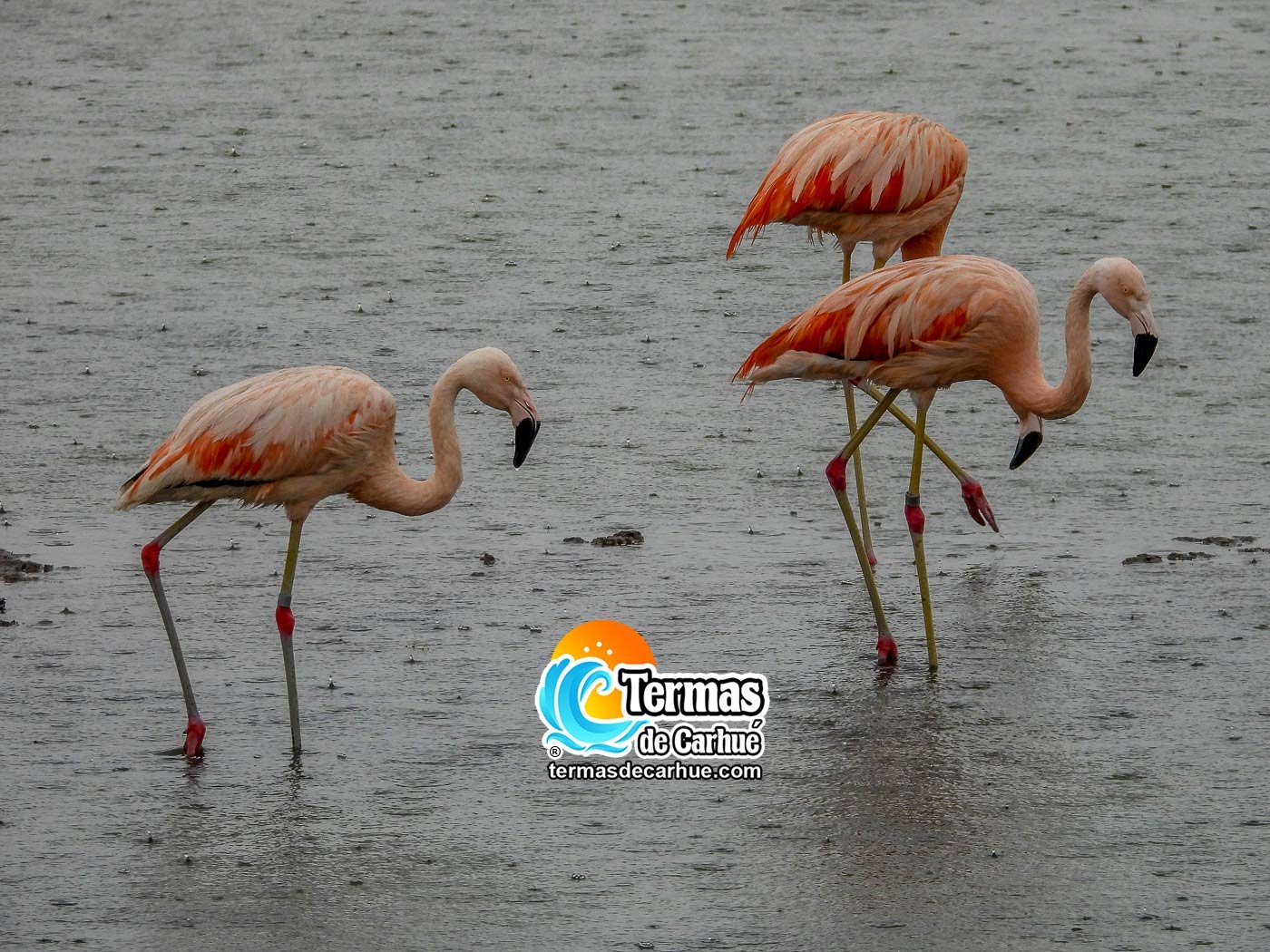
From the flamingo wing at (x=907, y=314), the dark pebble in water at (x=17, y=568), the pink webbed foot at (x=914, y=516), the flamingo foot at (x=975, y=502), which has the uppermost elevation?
the flamingo wing at (x=907, y=314)

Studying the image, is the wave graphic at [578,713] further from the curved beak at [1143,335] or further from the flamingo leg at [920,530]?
the curved beak at [1143,335]

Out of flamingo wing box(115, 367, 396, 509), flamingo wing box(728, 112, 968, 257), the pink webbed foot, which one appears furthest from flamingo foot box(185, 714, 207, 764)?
flamingo wing box(728, 112, 968, 257)

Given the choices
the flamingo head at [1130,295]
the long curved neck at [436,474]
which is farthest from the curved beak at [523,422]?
the flamingo head at [1130,295]

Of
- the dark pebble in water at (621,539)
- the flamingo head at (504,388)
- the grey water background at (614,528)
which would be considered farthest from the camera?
the dark pebble in water at (621,539)

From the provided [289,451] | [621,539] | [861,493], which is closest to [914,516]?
[861,493]

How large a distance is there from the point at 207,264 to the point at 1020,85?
20.4 ft

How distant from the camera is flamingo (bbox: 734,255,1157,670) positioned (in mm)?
7023

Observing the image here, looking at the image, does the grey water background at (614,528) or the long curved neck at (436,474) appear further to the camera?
the long curved neck at (436,474)

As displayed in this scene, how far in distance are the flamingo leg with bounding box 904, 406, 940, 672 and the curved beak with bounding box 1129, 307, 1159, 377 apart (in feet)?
2.47

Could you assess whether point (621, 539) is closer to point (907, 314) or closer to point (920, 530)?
point (920, 530)

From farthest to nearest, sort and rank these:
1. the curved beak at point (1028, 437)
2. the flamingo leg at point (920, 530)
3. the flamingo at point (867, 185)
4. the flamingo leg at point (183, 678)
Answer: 1. the flamingo at point (867, 185)
2. the curved beak at point (1028, 437)
3. the flamingo leg at point (920, 530)
4. the flamingo leg at point (183, 678)

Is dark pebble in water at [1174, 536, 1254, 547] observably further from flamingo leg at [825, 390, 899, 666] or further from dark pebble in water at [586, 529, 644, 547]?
dark pebble in water at [586, 529, 644, 547]

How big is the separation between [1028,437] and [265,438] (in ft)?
9.23

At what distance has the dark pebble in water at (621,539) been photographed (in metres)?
8.05
